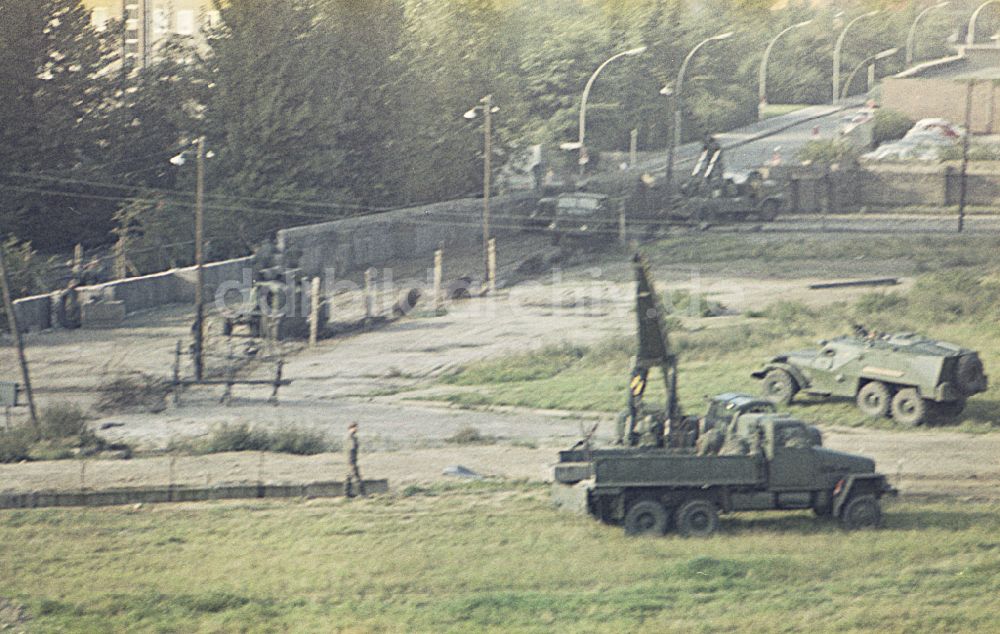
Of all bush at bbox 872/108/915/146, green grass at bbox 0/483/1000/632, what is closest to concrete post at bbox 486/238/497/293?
green grass at bbox 0/483/1000/632

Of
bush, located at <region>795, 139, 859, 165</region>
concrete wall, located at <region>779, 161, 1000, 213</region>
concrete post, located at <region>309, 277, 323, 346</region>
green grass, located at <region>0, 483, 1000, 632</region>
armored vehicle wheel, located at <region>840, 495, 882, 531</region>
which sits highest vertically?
bush, located at <region>795, 139, 859, 165</region>

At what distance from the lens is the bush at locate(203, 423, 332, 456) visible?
86.9 feet

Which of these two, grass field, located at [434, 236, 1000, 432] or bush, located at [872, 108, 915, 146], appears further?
bush, located at [872, 108, 915, 146]

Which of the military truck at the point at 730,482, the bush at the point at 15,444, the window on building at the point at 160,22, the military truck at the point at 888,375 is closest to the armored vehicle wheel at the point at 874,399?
the military truck at the point at 888,375

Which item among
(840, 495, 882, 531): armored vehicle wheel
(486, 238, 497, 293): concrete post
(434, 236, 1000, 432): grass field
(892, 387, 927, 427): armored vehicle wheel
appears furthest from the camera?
(486, 238, 497, 293): concrete post

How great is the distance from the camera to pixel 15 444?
85.5 ft

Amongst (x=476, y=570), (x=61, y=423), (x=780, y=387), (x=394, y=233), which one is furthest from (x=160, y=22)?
(x=476, y=570)

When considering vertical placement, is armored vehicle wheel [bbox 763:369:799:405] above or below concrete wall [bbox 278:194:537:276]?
below

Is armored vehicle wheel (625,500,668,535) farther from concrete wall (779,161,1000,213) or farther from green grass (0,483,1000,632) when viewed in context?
concrete wall (779,161,1000,213)

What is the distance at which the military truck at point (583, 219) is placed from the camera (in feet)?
167

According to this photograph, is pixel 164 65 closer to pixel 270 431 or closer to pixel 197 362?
pixel 197 362

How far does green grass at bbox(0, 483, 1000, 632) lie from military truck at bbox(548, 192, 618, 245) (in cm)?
2893

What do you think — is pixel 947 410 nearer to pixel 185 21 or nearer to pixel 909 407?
pixel 909 407

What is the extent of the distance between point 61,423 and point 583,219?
26.6 metres
